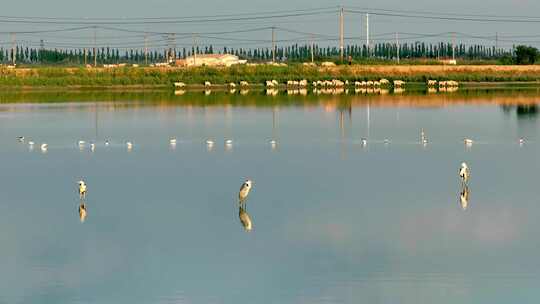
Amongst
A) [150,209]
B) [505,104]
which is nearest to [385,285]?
[150,209]

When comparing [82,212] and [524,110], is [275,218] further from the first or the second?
[524,110]

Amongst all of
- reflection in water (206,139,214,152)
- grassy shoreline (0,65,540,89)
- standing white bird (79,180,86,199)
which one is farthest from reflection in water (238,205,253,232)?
grassy shoreline (0,65,540,89)

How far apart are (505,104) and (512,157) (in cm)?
3236

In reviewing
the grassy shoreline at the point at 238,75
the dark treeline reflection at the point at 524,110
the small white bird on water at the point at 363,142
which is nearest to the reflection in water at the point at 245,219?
the small white bird on water at the point at 363,142

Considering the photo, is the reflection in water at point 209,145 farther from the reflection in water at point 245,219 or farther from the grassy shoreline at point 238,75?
the grassy shoreline at point 238,75

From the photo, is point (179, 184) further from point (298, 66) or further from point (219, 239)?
point (298, 66)

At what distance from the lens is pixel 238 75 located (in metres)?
104

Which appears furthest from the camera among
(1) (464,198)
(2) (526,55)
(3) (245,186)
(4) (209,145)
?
(2) (526,55)

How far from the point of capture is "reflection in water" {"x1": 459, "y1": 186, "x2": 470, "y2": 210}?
2463 centimetres

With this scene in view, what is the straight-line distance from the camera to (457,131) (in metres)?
47.0

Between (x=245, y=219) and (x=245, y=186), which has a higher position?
(x=245, y=186)

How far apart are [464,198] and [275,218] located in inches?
184

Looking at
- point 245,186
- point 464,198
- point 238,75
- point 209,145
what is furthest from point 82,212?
point 238,75

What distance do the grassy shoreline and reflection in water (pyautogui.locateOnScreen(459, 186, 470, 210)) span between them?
73.0m
